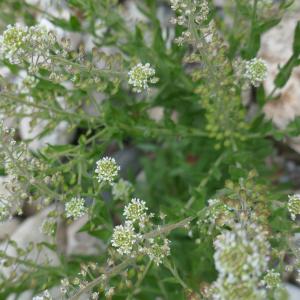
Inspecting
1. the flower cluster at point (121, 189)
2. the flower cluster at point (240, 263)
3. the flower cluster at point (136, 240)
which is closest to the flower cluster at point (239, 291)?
the flower cluster at point (240, 263)

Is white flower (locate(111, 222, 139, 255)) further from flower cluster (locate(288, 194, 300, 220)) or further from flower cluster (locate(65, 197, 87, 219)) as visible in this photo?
flower cluster (locate(288, 194, 300, 220))

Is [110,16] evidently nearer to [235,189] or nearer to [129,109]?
[129,109]

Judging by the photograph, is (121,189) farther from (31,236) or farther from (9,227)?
(9,227)

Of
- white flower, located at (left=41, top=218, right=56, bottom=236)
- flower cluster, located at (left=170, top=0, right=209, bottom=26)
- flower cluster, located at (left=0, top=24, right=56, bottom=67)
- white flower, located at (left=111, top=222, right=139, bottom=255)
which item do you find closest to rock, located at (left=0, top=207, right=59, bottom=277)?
white flower, located at (left=41, top=218, right=56, bottom=236)

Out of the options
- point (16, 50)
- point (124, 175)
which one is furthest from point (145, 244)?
point (124, 175)

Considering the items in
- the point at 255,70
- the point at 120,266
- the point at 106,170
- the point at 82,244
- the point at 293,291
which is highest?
the point at 255,70

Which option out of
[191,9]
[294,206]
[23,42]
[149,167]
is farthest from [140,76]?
[149,167]
